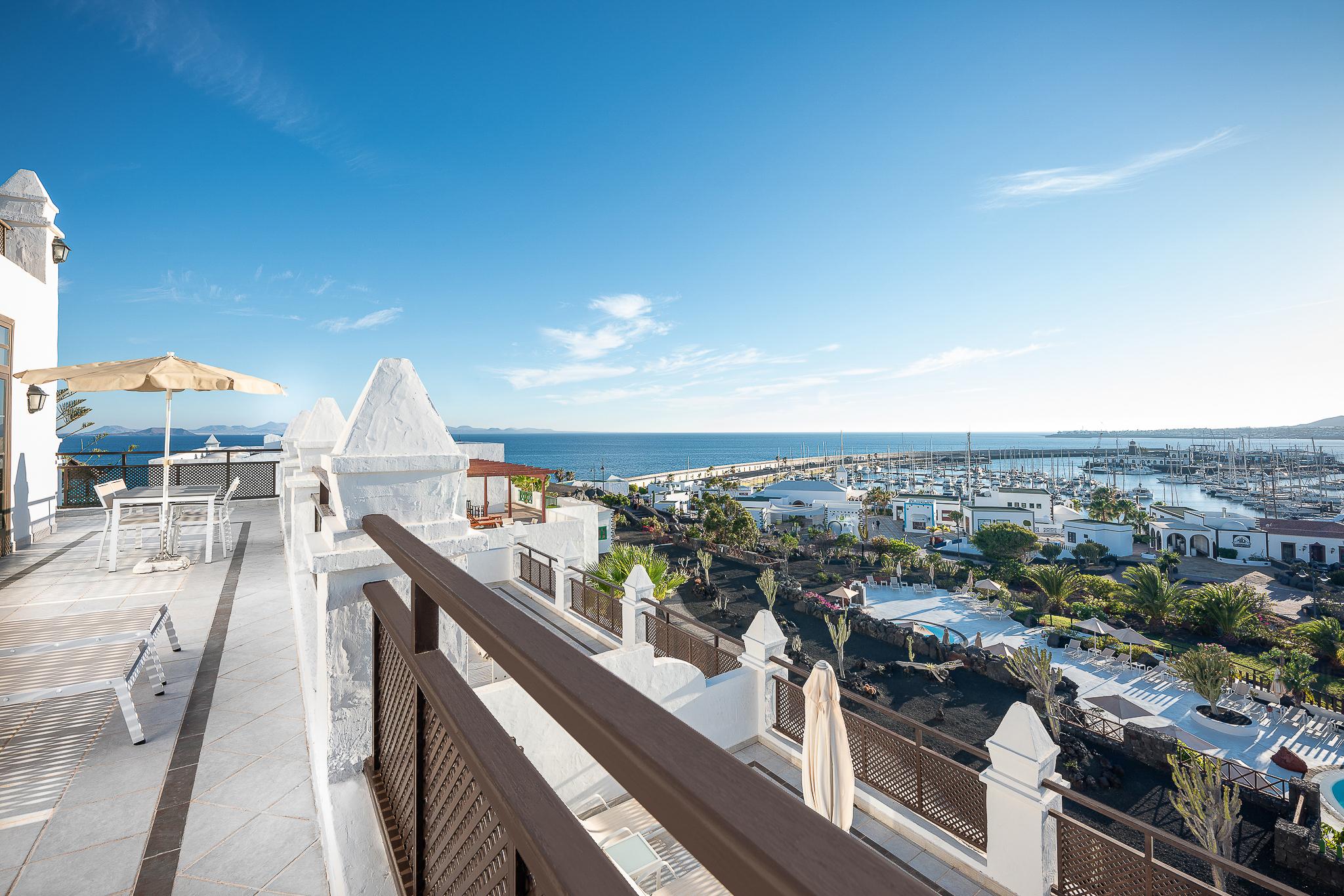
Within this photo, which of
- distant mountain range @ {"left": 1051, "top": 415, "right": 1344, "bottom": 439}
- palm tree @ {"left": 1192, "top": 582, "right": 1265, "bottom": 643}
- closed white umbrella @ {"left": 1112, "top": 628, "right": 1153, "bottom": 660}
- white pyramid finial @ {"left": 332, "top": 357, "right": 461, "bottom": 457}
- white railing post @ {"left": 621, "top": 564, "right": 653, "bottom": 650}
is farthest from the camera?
distant mountain range @ {"left": 1051, "top": 415, "right": 1344, "bottom": 439}

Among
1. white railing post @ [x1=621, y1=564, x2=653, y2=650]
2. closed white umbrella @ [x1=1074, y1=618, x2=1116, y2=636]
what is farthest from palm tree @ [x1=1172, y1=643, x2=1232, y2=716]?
white railing post @ [x1=621, y1=564, x2=653, y2=650]

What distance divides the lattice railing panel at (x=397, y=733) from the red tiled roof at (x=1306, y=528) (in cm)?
5749

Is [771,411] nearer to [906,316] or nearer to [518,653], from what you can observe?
[906,316]

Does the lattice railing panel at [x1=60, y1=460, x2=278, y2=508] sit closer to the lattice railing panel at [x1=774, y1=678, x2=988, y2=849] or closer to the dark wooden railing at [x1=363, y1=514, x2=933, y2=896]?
the lattice railing panel at [x1=774, y1=678, x2=988, y2=849]

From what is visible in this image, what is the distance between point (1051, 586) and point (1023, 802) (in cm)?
2786

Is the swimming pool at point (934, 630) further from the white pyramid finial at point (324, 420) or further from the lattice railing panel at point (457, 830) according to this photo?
the lattice railing panel at point (457, 830)

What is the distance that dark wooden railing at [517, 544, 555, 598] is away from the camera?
10.5 m

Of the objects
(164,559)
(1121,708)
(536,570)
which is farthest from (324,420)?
(1121,708)

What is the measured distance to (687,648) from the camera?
27.4 feet

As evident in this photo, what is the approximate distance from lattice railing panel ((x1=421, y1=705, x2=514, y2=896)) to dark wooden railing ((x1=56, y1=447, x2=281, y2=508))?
45.2 feet

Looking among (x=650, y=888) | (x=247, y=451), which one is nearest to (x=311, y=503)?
(x=650, y=888)

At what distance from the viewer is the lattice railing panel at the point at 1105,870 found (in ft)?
14.1

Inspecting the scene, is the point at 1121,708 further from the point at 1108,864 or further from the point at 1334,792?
the point at 1108,864

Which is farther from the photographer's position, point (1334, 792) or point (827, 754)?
point (1334, 792)
